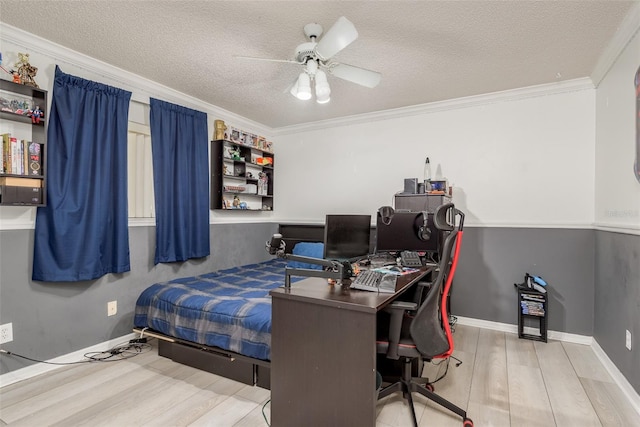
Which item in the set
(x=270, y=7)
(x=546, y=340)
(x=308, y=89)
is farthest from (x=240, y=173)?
(x=546, y=340)

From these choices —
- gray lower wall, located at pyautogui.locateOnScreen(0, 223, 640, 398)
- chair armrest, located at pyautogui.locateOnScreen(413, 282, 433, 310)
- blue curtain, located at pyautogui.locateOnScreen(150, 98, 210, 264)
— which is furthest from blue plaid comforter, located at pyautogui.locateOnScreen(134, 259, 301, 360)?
chair armrest, located at pyautogui.locateOnScreen(413, 282, 433, 310)

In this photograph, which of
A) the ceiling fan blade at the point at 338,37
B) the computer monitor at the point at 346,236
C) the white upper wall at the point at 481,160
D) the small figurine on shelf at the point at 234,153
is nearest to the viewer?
the ceiling fan blade at the point at 338,37

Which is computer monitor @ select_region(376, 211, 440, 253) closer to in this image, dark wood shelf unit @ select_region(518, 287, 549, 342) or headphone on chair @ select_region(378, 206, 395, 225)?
headphone on chair @ select_region(378, 206, 395, 225)

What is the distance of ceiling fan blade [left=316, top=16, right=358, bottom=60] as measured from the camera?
174cm

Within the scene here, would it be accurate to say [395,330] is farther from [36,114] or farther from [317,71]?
[36,114]

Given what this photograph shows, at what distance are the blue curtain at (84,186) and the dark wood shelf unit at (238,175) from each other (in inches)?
45.1

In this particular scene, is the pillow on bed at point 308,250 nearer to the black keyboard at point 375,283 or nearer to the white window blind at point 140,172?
the white window blind at point 140,172

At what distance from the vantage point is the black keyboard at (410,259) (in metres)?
2.48

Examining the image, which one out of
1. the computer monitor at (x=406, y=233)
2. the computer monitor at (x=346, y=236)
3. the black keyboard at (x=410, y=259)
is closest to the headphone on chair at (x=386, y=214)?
the computer monitor at (x=406, y=233)

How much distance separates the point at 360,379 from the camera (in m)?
1.49

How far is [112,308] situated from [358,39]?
10.3 feet

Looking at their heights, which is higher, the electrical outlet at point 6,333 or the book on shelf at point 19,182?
the book on shelf at point 19,182

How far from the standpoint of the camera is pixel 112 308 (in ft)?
9.35

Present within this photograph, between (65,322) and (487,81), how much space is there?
173 inches
